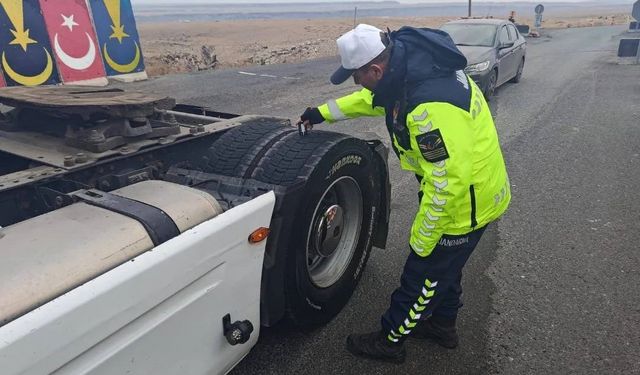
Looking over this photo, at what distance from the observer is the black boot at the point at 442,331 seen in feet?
9.14

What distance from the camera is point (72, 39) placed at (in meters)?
9.63

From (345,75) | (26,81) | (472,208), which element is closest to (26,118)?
(345,75)

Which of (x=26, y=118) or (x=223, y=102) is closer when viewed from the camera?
(x=26, y=118)

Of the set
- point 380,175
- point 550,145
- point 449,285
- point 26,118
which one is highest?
point 26,118

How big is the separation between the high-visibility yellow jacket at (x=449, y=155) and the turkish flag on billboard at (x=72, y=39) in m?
9.14

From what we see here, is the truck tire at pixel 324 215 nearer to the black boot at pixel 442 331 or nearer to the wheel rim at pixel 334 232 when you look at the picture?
the wheel rim at pixel 334 232

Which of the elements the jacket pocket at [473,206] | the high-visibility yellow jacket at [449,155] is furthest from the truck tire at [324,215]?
the jacket pocket at [473,206]

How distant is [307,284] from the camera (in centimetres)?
252

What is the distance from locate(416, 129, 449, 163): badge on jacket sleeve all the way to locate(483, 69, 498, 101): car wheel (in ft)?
26.7

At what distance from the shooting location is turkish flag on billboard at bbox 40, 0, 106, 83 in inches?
360

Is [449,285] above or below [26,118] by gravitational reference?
below

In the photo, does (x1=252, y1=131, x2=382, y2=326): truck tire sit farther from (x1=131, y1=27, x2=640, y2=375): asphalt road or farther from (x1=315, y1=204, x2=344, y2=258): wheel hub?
(x1=131, y1=27, x2=640, y2=375): asphalt road

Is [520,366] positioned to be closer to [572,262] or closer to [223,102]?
[572,262]

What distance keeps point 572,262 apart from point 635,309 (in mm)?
615
